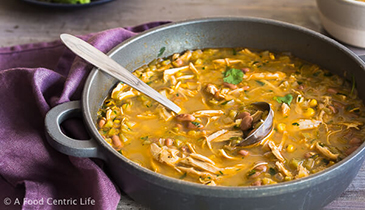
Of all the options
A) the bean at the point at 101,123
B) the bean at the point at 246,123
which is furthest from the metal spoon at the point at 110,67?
the bean at the point at 246,123

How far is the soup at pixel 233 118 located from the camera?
2594 mm

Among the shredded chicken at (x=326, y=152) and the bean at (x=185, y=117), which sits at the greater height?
the shredded chicken at (x=326, y=152)

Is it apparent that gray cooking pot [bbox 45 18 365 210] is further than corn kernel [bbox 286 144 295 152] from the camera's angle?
No

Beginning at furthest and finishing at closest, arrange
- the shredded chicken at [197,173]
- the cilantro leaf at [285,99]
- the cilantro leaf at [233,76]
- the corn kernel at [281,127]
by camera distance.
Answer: the cilantro leaf at [233,76] → the cilantro leaf at [285,99] → the corn kernel at [281,127] → the shredded chicken at [197,173]

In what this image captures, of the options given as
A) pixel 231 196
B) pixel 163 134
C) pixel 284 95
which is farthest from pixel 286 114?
pixel 231 196

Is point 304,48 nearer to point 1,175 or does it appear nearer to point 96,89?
point 96,89

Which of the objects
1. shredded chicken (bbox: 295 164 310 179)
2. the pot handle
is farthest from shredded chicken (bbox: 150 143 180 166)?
shredded chicken (bbox: 295 164 310 179)

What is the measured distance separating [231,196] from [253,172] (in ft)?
1.36

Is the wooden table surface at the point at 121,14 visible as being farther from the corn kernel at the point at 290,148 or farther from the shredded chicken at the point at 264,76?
the corn kernel at the point at 290,148

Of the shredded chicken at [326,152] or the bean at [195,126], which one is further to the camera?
the bean at [195,126]

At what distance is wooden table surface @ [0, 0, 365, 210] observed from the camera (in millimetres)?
4160

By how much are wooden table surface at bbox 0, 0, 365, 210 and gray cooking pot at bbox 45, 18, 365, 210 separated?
0.83 meters

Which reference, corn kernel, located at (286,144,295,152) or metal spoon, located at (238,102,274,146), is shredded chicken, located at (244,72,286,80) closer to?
metal spoon, located at (238,102,274,146)

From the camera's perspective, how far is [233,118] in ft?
9.55
